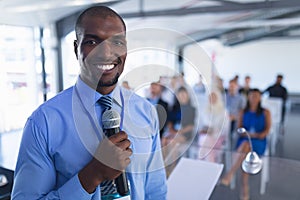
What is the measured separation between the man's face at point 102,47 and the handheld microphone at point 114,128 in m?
0.10

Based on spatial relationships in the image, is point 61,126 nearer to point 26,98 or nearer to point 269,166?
point 26,98

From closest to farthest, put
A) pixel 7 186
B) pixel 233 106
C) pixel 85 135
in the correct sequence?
pixel 85 135
pixel 7 186
pixel 233 106

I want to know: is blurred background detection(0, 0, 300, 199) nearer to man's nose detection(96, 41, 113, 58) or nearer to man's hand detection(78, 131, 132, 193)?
man's nose detection(96, 41, 113, 58)

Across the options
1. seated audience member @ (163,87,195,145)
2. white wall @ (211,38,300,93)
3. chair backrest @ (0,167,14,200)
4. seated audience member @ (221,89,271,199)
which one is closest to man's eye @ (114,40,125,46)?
seated audience member @ (163,87,195,145)

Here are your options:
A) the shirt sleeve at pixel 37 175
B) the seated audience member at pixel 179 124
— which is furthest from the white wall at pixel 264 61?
the shirt sleeve at pixel 37 175

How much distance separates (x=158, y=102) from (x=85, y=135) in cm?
48

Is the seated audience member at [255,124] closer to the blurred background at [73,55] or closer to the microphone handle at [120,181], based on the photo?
the blurred background at [73,55]

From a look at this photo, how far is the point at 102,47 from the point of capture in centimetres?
65

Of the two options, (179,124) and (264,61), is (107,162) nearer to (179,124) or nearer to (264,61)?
(179,124)

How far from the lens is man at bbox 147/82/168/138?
971 millimetres

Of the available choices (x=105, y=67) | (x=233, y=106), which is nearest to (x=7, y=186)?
(x=105, y=67)

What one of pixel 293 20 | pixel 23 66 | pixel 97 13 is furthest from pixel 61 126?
pixel 293 20

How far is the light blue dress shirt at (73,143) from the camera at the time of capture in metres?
0.67

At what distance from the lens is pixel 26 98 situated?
1.70 metres
